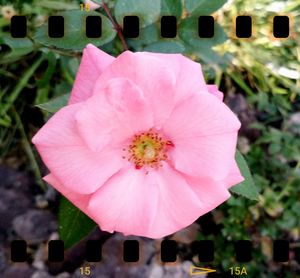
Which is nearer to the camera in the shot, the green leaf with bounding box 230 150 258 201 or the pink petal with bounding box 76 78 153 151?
the pink petal with bounding box 76 78 153 151

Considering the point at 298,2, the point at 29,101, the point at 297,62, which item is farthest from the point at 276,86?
the point at 29,101

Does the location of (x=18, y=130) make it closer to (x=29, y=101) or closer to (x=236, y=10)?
(x=29, y=101)

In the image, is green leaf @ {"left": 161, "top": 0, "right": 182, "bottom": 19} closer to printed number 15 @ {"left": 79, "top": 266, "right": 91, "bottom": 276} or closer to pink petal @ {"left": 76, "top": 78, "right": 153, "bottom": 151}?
pink petal @ {"left": 76, "top": 78, "right": 153, "bottom": 151}

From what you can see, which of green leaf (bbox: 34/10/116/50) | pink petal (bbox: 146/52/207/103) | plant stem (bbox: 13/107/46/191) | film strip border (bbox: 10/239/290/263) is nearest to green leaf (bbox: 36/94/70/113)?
green leaf (bbox: 34/10/116/50)

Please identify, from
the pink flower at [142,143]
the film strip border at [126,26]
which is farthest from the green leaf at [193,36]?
the pink flower at [142,143]

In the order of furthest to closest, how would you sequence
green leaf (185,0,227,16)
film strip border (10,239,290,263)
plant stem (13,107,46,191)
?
plant stem (13,107,46,191), film strip border (10,239,290,263), green leaf (185,0,227,16)

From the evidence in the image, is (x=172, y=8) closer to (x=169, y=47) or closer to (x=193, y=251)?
(x=169, y=47)

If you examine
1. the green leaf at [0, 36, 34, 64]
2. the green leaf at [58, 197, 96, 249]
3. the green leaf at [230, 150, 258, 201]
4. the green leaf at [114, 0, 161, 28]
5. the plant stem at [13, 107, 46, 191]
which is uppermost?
the green leaf at [114, 0, 161, 28]
